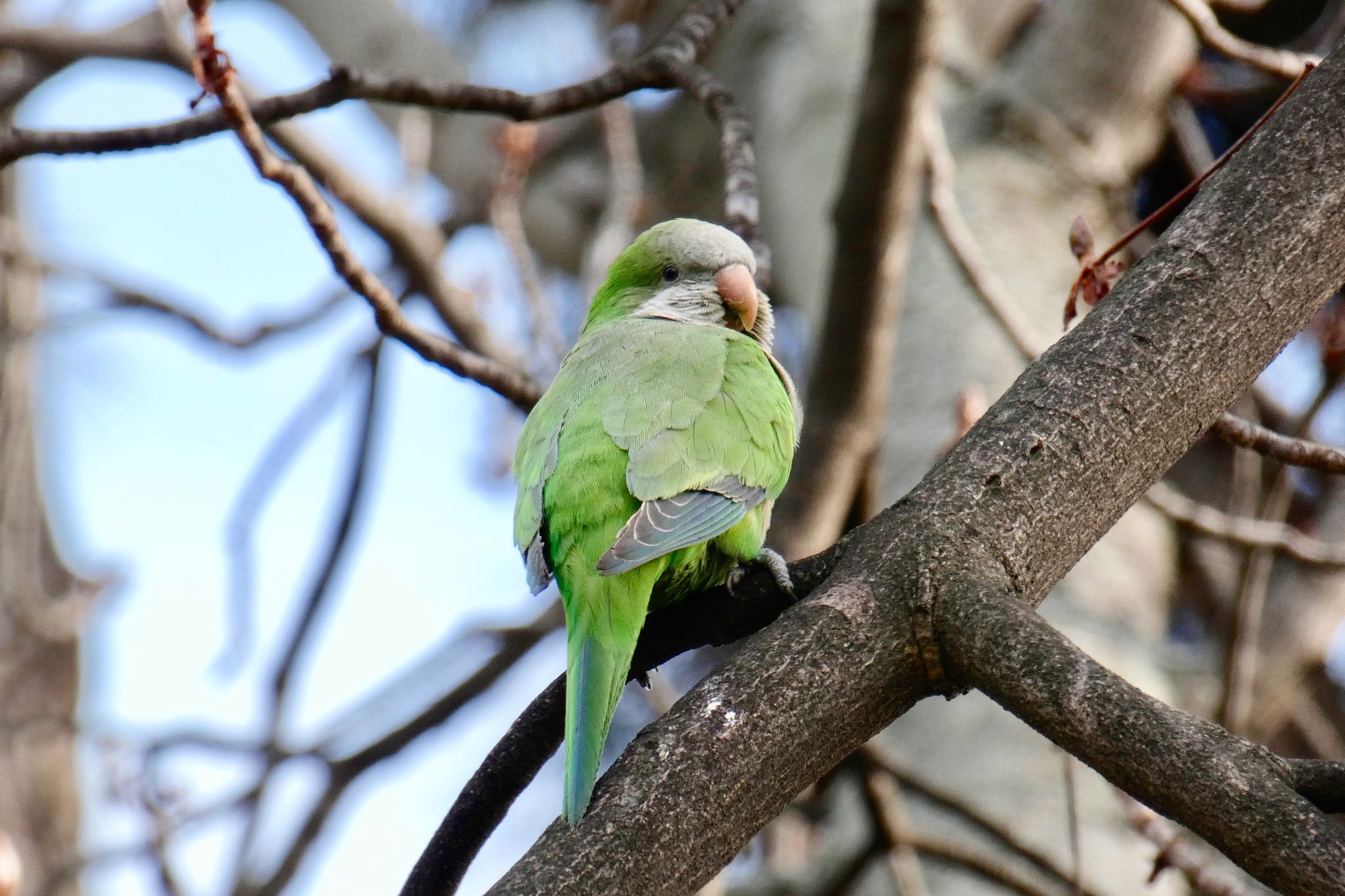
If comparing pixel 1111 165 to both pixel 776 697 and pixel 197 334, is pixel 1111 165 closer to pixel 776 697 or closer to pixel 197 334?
pixel 197 334

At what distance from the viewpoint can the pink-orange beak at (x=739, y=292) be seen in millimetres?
3320

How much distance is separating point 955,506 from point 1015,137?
3.81 meters

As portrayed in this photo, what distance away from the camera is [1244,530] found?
3652mm

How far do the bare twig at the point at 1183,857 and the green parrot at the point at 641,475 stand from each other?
1042 millimetres

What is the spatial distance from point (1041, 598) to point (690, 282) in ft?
5.98

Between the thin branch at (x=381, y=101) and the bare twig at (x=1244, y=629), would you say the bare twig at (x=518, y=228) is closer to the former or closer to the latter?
the thin branch at (x=381, y=101)

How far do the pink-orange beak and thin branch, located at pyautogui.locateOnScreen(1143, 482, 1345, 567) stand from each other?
1169 mm

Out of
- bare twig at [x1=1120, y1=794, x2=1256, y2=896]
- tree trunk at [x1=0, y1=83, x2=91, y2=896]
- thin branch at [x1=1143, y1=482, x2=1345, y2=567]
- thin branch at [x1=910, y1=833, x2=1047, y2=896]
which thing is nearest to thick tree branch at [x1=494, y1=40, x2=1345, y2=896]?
bare twig at [x1=1120, y1=794, x2=1256, y2=896]

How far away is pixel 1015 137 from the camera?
17.1ft

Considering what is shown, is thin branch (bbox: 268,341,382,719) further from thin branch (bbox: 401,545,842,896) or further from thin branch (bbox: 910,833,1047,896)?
thin branch (bbox: 401,545,842,896)

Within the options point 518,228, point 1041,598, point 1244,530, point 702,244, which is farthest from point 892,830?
point 518,228

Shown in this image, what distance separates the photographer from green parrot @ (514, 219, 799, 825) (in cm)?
217

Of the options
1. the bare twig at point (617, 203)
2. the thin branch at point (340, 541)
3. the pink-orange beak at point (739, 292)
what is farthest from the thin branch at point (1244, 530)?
the thin branch at point (340, 541)

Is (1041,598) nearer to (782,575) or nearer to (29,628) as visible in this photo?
(782,575)
